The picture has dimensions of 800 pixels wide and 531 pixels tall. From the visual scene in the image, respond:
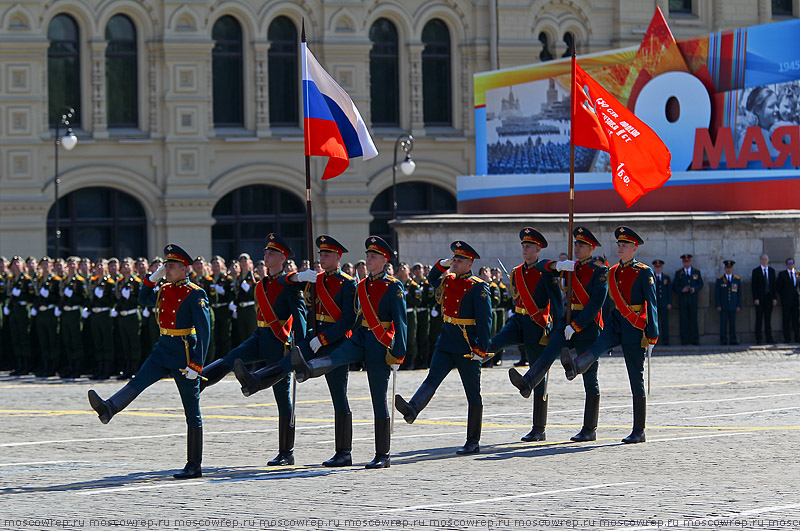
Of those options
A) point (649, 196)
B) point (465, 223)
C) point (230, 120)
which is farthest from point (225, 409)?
point (230, 120)

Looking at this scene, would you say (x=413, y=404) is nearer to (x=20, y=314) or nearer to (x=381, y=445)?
(x=381, y=445)

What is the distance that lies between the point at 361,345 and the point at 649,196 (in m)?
15.1

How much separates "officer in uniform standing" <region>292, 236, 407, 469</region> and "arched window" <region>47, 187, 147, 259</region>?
23647 mm

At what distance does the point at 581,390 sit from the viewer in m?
18.7

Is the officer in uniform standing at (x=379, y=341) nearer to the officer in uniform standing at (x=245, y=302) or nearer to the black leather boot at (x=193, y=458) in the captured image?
the black leather boot at (x=193, y=458)

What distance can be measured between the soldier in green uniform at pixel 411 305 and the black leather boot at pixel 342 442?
9.60 m

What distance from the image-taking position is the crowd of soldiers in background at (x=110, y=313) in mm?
21109

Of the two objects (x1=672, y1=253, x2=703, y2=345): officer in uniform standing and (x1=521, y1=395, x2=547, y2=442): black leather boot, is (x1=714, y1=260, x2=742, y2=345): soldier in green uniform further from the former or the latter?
(x1=521, y1=395, x2=547, y2=442): black leather boot

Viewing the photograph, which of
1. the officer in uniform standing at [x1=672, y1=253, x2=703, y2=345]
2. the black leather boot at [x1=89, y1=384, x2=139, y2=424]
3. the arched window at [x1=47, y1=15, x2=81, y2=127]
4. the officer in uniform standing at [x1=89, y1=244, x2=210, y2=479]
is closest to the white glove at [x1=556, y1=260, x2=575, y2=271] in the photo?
the officer in uniform standing at [x1=89, y1=244, x2=210, y2=479]

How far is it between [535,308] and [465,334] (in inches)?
45.6

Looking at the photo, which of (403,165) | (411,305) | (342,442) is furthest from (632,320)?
(403,165)

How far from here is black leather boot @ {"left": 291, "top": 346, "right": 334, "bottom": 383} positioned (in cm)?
1161

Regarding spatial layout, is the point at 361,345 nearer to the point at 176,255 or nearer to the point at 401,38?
the point at 176,255

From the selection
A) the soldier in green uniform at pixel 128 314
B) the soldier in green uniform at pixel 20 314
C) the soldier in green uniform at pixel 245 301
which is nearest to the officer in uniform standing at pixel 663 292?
the soldier in green uniform at pixel 245 301
